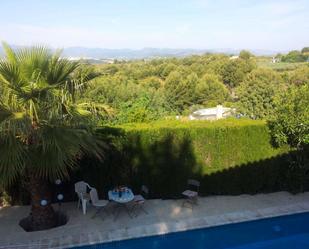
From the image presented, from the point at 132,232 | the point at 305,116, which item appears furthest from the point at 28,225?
the point at 305,116

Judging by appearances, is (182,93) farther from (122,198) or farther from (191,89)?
(122,198)

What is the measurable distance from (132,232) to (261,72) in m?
44.0

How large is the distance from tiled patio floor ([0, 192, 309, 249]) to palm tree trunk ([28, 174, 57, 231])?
0.24 m

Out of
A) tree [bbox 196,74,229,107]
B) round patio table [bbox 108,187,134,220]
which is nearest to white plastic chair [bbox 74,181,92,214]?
round patio table [bbox 108,187,134,220]

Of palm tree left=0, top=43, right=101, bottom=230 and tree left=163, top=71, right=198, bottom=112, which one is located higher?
palm tree left=0, top=43, right=101, bottom=230

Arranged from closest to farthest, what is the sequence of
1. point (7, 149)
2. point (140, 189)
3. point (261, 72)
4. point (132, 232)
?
1. point (7, 149)
2. point (132, 232)
3. point (140, 189)
4. point (261, 72)

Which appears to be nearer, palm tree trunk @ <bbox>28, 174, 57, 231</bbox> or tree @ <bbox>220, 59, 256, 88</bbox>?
palm tree trunk @ <bbox>28, 174, 57, 231</bbox>

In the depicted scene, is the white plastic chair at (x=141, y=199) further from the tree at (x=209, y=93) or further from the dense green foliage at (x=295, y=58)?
the dense green foliage at (x=295, y=58)

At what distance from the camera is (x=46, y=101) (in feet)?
23.5

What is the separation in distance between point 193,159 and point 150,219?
8.43 ft

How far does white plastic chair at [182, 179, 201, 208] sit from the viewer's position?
9859mm

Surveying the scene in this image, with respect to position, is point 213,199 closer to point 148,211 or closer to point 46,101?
point 148,211

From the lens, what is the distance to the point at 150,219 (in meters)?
9.09

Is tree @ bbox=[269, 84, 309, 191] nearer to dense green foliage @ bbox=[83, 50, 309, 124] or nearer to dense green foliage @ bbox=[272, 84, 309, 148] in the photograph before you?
dense green foliage @ bbox=[272, 84, 309, 148]
